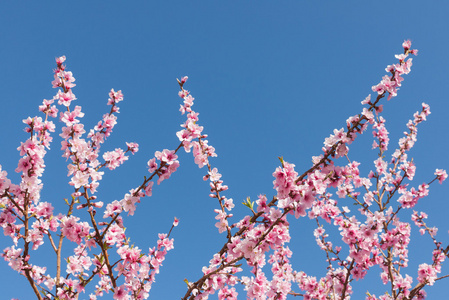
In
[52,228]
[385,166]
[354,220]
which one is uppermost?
[385,166]

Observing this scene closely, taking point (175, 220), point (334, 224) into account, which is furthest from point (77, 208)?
point (334, 224)

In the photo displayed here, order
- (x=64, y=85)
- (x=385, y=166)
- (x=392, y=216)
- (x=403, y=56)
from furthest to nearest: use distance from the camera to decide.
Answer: (x=385, y=166), (x=392, y=216), (x=64, y=85), (x=403, y=56)

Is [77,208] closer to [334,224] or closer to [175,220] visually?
[175,220]

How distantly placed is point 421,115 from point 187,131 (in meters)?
7.26

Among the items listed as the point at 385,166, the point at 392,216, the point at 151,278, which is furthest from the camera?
the point at 385,166

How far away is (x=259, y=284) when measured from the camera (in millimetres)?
5430

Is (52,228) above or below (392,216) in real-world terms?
below

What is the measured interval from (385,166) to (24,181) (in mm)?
8041

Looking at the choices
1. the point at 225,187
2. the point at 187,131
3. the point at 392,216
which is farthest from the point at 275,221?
the point at 392,216

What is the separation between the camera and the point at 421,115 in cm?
866

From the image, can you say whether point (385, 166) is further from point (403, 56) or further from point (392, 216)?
point (403, 56)

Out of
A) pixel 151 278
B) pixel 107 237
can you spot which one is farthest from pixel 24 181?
pixel 151 278

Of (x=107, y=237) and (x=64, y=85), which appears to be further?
(x=64, y=85)

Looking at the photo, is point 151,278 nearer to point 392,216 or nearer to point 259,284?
point 259,284
